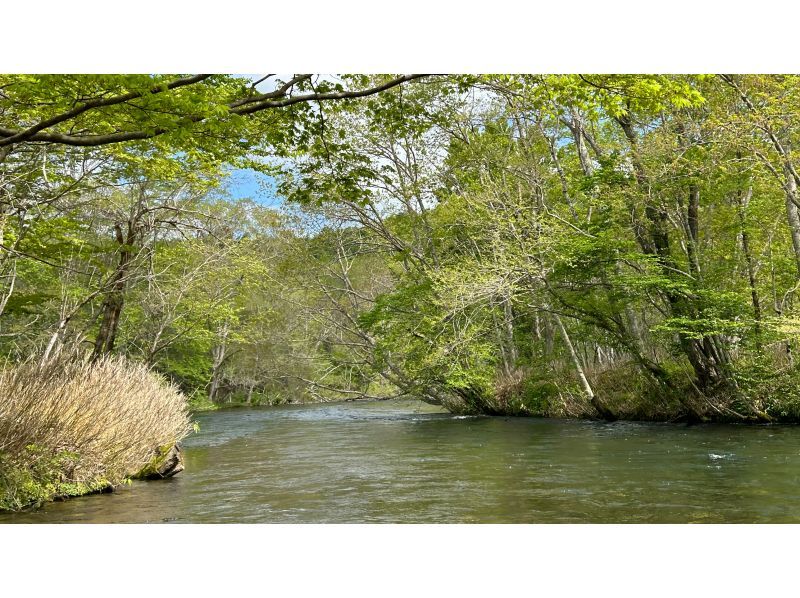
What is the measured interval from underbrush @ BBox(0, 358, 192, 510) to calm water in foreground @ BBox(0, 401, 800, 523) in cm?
20

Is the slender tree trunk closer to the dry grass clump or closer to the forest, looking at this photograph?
the forest

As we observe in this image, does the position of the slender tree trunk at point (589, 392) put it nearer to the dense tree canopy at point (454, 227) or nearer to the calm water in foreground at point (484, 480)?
the dense tree canopy at point (454, 227)

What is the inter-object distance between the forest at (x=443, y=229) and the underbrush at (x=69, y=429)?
79 mm

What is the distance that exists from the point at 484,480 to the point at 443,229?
9.14 m


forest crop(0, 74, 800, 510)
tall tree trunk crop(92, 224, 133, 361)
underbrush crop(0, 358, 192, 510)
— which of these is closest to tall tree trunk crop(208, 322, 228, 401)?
forest crop(0, 74, 800, 510)

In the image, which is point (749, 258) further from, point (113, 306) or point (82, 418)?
point (113, 306)

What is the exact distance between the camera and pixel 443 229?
15648 mm

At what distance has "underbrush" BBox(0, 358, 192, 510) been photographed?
17.8ft

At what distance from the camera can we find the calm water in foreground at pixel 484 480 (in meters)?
5.42

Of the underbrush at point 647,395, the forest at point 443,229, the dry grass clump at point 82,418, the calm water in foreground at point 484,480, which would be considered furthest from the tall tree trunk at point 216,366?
the dry grass clump at point 82,418

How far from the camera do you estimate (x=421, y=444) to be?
1096cm

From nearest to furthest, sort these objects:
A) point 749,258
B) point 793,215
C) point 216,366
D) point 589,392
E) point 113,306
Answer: point 793,215 < point 749,258 < point 113,306 < point 589,392 < point 216,366

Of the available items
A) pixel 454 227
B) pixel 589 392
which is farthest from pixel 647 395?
pixel 454 227
